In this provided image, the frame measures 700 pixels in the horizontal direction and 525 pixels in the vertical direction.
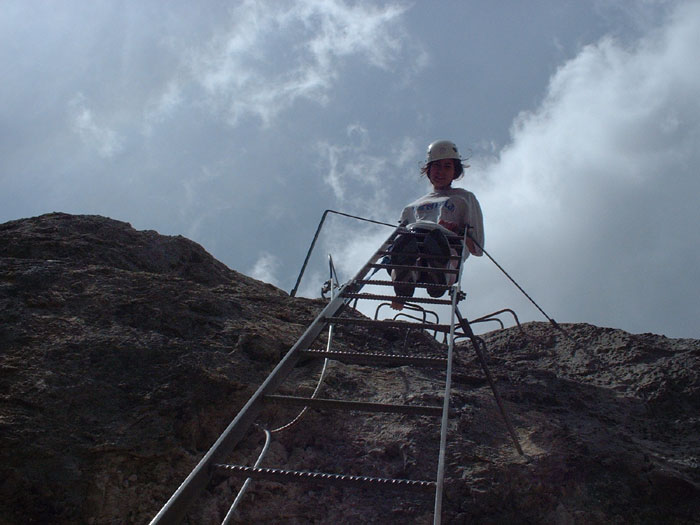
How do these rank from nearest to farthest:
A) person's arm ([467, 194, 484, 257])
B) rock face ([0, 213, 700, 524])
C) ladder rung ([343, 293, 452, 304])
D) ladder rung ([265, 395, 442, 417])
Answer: ladder rung ([265, 395, 442, 417])
rock face ([0, 213, 700, 524])
ladder rung ([343, 293, 452, 304])
person's arm ([467, 194, 484, 257])

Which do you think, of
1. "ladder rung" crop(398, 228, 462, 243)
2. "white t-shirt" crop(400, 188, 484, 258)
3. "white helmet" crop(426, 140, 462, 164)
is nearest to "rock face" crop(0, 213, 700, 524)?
"ladder rung" crop(398, 228, 462, 243)

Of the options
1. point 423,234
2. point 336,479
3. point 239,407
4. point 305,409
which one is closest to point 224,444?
point 336,479

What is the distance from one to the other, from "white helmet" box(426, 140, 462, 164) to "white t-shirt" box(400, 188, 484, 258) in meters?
0.40

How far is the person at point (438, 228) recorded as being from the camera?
18.0ft

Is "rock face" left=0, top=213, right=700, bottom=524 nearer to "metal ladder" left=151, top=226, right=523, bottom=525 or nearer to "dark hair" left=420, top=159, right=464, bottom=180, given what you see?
"metal ladder" left=151, top=226, right=523, bottom=525

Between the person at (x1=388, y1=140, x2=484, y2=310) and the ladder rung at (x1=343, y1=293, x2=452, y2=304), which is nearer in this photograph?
the ladder rung at (x1=343, y1=293, x2=452, y2=304)

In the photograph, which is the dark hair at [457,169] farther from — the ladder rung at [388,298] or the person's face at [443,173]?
the ladder rung at [388,298]

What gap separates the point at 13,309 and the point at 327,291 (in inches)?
103

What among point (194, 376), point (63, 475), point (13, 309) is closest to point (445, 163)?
point (194, 376)

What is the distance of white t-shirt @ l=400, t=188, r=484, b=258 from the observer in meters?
6.28

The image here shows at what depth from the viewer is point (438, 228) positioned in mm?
5668

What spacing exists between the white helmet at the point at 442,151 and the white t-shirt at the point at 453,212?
15.9 inches

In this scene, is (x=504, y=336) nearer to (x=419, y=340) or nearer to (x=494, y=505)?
(x=419, y=340)

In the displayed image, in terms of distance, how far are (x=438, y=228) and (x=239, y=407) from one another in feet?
8.57
